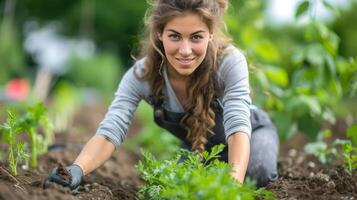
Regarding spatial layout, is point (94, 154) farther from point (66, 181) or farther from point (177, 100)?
point (177, 100)

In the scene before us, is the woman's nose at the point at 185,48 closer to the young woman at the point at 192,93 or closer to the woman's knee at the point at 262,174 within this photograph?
the young woman at the point at 192,93

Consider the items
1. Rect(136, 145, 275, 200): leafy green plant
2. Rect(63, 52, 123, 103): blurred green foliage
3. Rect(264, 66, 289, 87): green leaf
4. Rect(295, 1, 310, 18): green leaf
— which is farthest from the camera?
Rect(63, 52, 123, 103): blurred green foliage

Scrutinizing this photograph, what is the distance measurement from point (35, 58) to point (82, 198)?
13.0 metres

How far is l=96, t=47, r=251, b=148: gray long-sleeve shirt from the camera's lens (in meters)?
2.43

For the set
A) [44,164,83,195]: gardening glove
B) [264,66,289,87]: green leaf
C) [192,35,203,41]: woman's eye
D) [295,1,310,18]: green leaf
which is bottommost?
[44,164,83,195]: gardening glove

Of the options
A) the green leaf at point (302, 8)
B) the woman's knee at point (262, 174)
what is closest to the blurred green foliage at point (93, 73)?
the green leaf at point (302, 8)

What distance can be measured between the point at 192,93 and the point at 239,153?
1.58ft

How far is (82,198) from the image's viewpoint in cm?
216

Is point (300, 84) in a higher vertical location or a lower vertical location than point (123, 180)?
higher

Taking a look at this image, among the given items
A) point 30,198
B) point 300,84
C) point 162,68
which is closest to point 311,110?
point 300,84

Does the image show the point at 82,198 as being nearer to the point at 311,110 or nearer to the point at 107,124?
the point at 107,124

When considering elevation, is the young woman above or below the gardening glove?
above

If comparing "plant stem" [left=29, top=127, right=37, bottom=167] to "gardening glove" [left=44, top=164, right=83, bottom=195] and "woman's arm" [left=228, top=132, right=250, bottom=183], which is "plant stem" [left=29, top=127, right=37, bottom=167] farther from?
"woman's arm" [left=228, top=132, right=250, bottom=183]

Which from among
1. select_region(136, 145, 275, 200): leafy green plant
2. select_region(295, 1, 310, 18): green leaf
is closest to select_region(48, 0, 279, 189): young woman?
A: select_region(136, 145, 275, 200): leafy green plant
